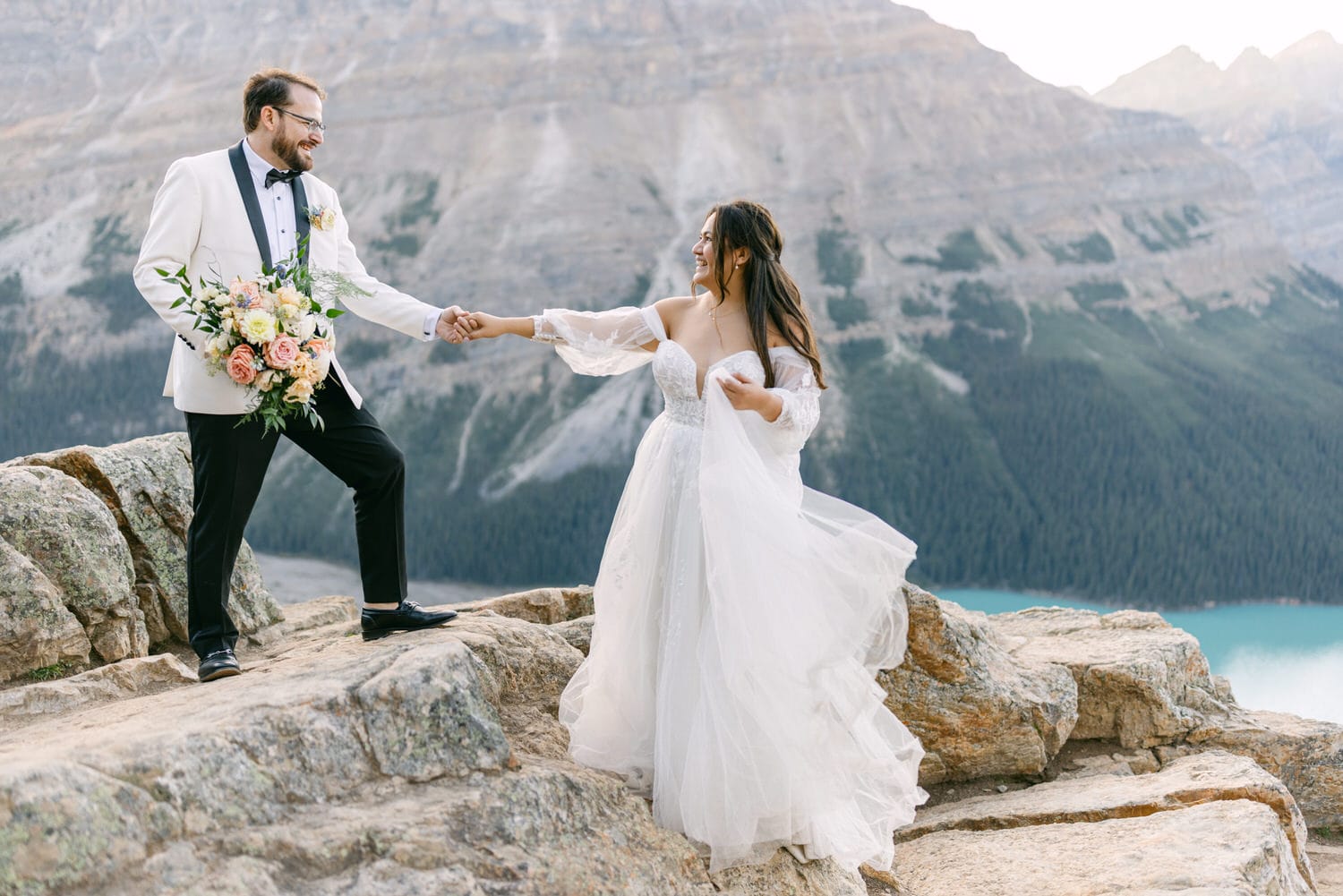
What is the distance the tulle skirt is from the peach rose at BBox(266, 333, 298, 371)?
1.84 meters

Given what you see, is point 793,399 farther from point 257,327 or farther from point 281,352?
point 257,327

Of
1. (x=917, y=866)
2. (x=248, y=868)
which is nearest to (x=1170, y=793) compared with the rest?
(x=917, y=866)

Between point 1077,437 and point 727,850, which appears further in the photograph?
point 1077,437

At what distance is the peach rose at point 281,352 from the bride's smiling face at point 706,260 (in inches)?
82.6

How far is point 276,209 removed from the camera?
5.88 m

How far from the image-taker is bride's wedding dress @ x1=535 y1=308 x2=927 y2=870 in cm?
527

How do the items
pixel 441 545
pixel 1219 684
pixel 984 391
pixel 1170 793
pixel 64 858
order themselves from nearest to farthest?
pixel 64 858
pixel 1170 793
pixel 1219 684
pixel 441 545
pixel 984 391

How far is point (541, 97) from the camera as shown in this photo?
462ft

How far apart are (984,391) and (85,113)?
11530 cm

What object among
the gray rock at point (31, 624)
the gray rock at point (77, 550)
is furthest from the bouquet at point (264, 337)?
the gray rock at point (77, 550)

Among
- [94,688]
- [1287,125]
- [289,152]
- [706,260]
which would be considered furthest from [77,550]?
[1287,125]

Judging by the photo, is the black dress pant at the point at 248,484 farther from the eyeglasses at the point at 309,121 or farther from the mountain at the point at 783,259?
the mountain at the point at 783,259

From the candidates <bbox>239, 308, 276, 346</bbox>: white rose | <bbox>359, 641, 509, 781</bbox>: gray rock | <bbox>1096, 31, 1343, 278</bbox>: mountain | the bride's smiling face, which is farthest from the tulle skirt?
<bbox>1096, 31, 1343, 278</bbox>: mountain

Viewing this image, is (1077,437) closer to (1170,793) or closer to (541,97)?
(541,97)
